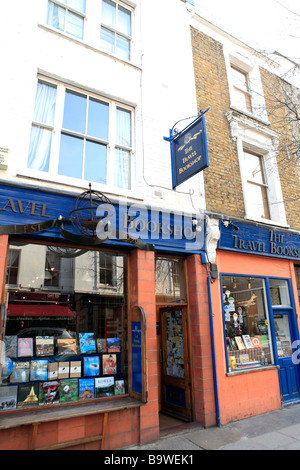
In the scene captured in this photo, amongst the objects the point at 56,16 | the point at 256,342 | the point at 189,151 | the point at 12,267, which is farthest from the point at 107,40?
the point at 256,342

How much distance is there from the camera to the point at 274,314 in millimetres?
7797

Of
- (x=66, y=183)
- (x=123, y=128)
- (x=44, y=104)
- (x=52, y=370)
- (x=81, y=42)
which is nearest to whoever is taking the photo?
(x=52, y=370)

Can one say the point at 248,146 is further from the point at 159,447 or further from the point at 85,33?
the point at 159,447

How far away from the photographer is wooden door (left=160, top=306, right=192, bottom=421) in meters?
6.18

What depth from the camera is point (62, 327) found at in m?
5.00

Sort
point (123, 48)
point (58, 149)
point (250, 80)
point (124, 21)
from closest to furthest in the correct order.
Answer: point (58, 149), point (123, 48), point (124, 21), point (250, 80)

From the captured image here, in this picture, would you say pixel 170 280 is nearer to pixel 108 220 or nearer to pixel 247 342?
pixel 108 220

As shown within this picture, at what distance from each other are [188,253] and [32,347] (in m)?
3.52

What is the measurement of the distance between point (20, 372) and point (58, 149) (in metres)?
3.87

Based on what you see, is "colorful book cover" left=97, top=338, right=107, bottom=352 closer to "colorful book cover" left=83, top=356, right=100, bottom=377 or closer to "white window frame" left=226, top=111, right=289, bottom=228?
"colorful book cover" left=83, top=356, right=100, bottom=377

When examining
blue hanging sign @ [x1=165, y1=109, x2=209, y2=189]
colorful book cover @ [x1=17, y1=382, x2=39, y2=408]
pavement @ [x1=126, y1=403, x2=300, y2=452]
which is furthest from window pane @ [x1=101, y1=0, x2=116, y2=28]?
pavement @ [x1=126, y1=403, x2=300, y2=452]

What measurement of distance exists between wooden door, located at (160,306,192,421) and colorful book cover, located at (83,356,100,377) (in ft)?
6.67

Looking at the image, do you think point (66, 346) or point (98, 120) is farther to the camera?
point (98, 120)
